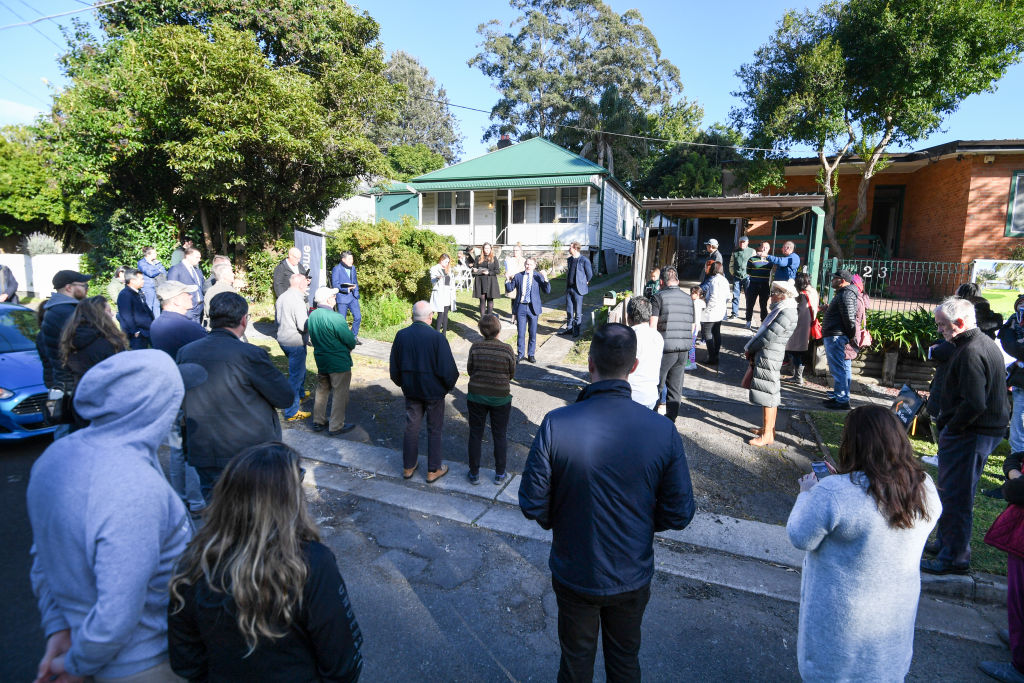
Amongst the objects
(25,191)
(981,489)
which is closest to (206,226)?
(25,191)

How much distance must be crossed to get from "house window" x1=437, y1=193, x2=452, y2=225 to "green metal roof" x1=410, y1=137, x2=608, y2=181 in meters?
1.22

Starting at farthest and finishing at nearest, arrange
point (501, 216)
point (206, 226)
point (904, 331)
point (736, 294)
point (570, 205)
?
point (501, 216), point (570, 205), point (206, 226), point (736, 294), point (904, 331)

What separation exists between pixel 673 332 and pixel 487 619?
395 cm

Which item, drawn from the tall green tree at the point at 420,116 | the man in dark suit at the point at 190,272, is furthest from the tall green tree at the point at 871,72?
the tall green tree at the point at 420,116

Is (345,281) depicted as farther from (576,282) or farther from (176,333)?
(176,333)

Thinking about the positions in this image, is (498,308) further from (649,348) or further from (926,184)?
(926,184)

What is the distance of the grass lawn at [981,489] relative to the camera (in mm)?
4000

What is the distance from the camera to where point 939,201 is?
51.6ft

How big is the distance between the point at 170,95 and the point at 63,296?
9261 millimetres

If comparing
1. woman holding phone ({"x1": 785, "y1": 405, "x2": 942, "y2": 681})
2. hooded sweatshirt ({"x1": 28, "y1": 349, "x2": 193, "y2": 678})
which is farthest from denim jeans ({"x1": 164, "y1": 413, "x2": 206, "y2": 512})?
woman holding phone ({"x1": 785, "y1": 405, "x2": 942, "y2": 681})

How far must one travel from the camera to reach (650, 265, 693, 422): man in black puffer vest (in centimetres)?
620

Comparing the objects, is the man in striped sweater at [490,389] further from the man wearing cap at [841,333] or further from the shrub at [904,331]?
the shrub at [904,331]

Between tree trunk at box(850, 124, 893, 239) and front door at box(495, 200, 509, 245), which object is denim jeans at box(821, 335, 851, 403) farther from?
front door at box(495, 200, 509, 245)

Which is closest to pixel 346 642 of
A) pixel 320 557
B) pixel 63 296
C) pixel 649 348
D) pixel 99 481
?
pixel 320 557
